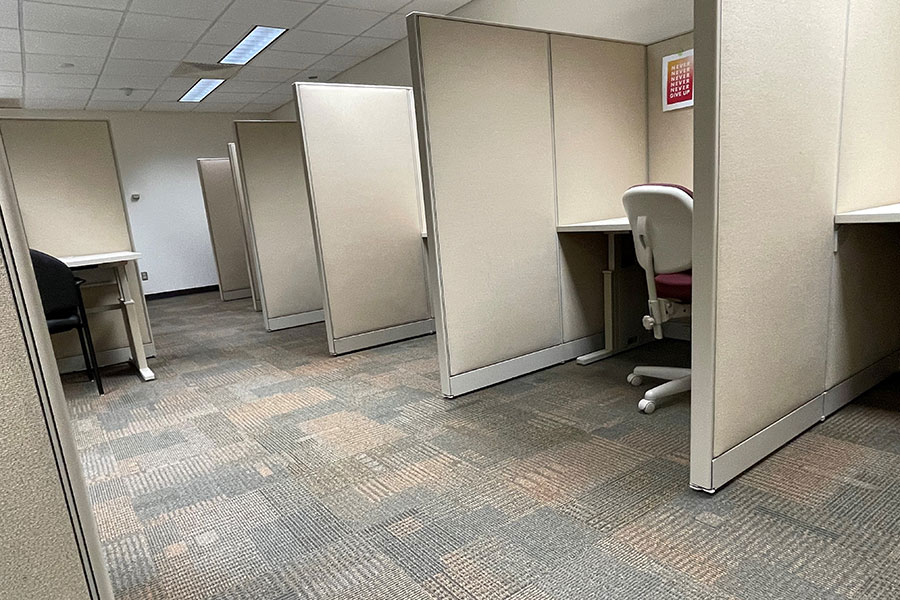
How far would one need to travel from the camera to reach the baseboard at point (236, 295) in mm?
6171

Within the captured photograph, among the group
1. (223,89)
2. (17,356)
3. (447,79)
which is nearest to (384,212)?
(447,79)

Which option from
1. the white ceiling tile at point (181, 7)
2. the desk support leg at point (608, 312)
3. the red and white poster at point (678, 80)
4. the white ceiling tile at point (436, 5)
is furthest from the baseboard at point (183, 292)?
the red and white poster at point (678, 80)

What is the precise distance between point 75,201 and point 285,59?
263 cm

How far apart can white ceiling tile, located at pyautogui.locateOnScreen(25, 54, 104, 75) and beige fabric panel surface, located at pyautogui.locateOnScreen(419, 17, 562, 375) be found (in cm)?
415

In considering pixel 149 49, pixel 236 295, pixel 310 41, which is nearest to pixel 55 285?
pixel 149 49

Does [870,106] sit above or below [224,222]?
above

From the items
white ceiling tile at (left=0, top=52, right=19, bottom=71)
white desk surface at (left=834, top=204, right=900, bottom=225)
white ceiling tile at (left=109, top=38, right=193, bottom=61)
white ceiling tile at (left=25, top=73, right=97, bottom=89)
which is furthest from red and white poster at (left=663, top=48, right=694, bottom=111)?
white ceiling tile at (left=25, top=73, right=97, bottom=89)

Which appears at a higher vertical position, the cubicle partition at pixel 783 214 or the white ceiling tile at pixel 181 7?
the white ceiling tile at pixel 181 7

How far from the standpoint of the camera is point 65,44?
14.1 ft

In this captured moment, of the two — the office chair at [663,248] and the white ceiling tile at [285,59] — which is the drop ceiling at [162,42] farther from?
the office chair at [663,248]

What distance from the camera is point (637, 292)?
3000 millimetres

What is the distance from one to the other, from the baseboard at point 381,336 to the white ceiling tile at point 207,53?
3079 mm

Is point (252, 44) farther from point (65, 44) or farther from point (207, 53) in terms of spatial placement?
point (65, 44)

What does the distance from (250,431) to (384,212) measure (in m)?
1.71
